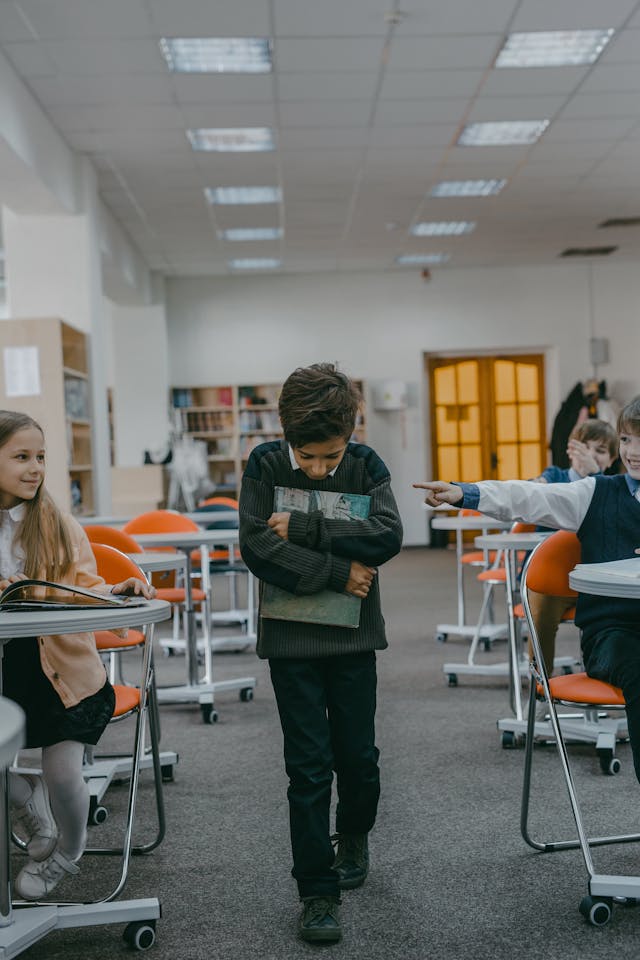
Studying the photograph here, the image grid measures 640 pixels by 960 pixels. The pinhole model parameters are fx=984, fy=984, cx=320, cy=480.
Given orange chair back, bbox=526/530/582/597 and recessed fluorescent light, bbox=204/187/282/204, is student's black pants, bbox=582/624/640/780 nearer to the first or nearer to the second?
orange chair back, bbox=526/530/582/597

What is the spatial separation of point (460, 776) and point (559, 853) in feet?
2.35

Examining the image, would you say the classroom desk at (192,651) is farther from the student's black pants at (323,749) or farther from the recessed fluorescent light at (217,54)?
the recessed fluorescent light at (217,54)

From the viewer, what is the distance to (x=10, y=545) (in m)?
2.20

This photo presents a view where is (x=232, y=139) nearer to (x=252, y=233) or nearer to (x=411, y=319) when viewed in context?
(x=252, y=233)

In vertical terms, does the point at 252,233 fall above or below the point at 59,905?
above

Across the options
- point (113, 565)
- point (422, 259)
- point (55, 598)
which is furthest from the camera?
point (422, 259)

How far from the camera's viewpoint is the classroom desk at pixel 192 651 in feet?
13.0

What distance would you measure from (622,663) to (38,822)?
127cm

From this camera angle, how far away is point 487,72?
6.14 m

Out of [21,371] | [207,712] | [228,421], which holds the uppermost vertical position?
[21,371]

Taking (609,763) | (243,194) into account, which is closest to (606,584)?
(609,763)

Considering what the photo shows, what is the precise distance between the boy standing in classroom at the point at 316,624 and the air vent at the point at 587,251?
1022 cm

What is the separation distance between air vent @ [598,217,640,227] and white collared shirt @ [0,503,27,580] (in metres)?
9.22

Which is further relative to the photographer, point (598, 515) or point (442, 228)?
point (442, 228)
